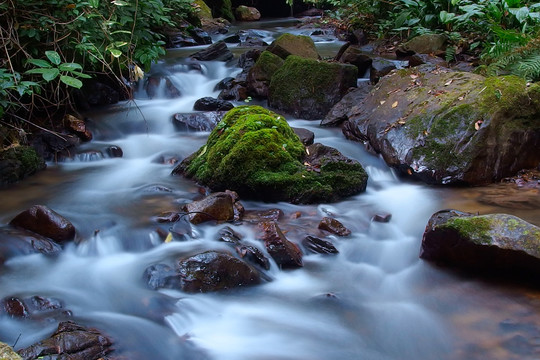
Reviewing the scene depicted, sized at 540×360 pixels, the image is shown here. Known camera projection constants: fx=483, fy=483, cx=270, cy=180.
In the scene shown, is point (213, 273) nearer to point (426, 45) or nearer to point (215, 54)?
point (215, 54)

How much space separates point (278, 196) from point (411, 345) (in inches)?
84.2

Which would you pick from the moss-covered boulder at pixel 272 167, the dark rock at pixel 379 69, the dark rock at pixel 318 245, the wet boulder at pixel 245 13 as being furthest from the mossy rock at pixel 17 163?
the wet boulder at pixel 245 13

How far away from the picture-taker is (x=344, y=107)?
7.13 metres

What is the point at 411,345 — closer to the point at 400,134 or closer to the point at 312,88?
the point at 400,134

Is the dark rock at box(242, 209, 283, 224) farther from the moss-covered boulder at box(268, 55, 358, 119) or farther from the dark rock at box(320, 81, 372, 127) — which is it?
the moss-covered boulder at box(268, 55, 358, 119)

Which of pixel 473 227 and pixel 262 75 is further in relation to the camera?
pixel 262 75

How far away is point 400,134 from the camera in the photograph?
18.2 ft

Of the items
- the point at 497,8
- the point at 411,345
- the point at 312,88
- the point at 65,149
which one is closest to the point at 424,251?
the point at 411,345

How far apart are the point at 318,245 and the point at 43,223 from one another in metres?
2.33

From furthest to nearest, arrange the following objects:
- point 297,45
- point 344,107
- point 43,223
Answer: point 297,45 → point 344,107 → point 43,223

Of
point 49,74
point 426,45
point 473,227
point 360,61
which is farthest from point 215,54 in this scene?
point 473,227

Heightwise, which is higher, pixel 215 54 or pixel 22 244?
pixel 215 54

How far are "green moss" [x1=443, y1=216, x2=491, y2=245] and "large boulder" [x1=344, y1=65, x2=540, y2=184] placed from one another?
159 centimetres

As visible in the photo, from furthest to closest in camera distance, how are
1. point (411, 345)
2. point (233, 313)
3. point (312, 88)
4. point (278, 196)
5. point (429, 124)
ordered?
point (312, 88) < point (429, 124) < point (278, 196) < point (233, 313) < point (411, 345)
